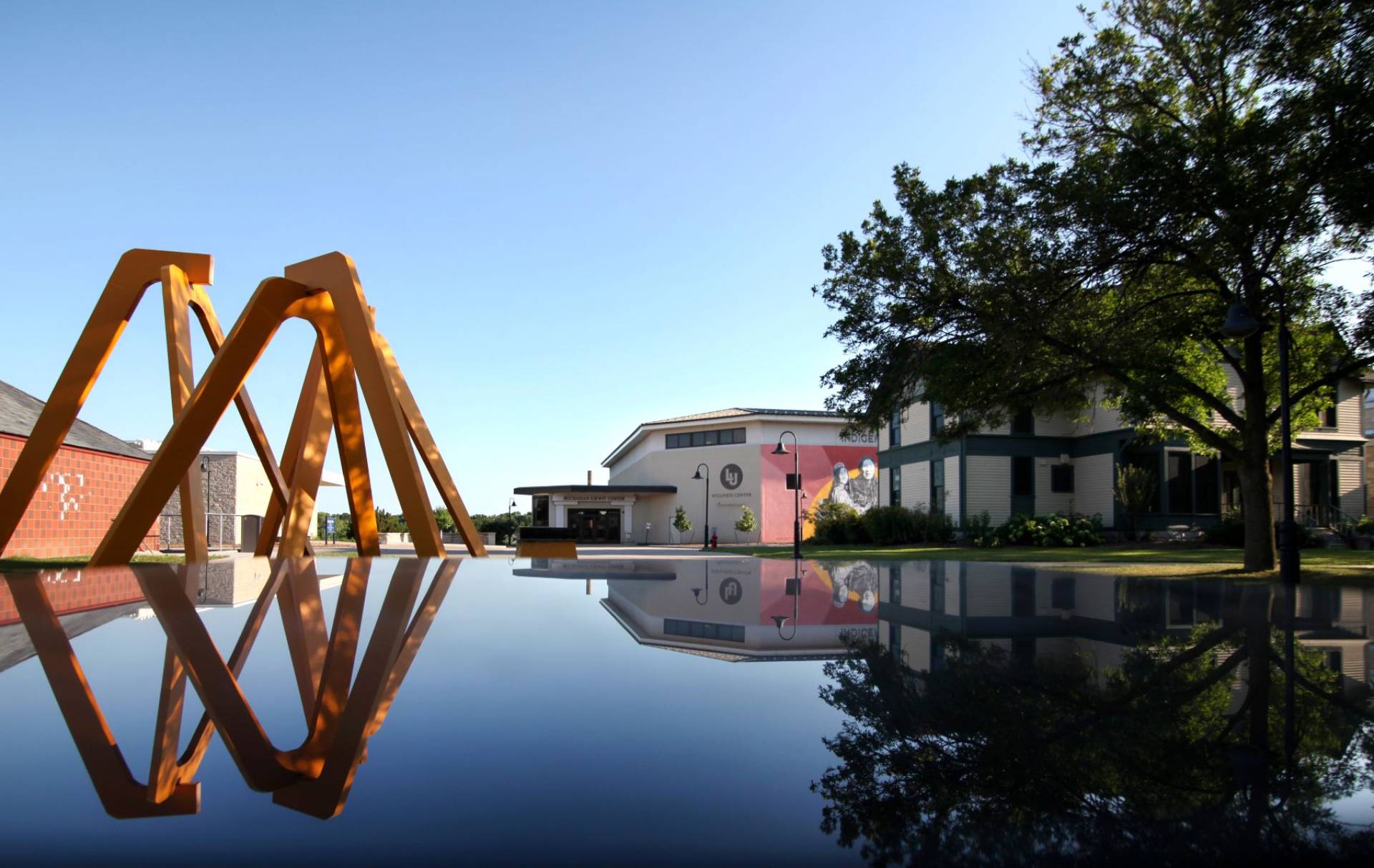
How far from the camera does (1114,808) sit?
236cm

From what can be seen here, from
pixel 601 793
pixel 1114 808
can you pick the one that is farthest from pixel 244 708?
pixel 1114 808

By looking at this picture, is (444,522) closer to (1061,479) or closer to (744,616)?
(1061,479)

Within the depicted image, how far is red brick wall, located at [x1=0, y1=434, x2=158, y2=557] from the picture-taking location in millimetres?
22094

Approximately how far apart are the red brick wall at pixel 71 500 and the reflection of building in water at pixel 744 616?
63.2 feet

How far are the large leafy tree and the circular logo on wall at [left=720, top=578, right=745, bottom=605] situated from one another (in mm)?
7874

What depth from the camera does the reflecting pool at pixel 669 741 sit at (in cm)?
212

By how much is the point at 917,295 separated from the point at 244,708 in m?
17.1

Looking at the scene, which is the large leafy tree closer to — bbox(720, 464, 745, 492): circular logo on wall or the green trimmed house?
the green trimmed house

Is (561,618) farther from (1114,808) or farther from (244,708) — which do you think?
(1114,808)

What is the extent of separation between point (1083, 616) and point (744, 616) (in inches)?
117

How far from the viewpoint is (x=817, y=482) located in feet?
182

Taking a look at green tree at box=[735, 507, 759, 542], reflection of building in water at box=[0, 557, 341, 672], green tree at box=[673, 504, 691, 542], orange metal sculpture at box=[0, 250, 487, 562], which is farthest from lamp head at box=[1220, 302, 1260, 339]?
green tree at box=[673, 504, 691, 542]

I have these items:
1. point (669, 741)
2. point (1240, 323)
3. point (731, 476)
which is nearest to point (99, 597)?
point (669, 741)

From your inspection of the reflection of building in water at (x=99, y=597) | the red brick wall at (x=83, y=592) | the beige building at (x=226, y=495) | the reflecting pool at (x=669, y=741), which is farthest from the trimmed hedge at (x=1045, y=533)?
the beige building at (x=226, y=495)
